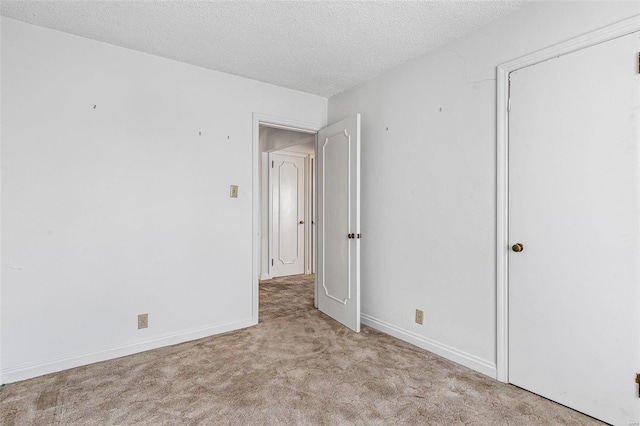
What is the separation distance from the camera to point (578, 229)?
71.1 inches

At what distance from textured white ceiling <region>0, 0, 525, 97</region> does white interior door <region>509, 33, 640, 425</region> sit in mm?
665

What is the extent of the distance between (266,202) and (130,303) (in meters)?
3.16

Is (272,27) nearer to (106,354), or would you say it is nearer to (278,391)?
(278,391)

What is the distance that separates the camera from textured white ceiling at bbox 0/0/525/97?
2018 millimetres

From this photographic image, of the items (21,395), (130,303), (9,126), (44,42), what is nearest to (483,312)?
(130,303)

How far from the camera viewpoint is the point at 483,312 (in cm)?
225

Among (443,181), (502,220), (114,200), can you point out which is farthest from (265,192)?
(502,220)

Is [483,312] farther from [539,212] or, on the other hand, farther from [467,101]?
[467,101]

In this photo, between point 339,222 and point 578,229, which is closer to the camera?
point 578,229

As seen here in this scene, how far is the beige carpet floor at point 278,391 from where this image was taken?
1754 mm

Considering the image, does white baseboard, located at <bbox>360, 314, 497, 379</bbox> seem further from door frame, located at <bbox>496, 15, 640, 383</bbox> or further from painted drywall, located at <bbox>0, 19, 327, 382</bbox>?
painted drywall, located at <bbox>0, 19, 327, 382</bbox>

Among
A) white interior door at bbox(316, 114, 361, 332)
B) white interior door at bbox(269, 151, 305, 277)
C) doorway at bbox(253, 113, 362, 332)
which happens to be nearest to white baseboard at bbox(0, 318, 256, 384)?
doorway at bbox(253, 113, 362, 332)

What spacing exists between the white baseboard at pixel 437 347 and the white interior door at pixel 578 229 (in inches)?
6.5

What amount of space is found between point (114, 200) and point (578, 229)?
123 inches
